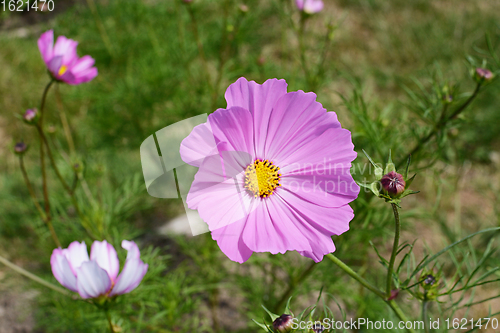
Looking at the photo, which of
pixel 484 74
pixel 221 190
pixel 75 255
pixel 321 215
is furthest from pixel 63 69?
pixel 484 74

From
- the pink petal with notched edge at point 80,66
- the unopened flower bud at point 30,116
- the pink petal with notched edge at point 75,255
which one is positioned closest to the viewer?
the pink petal with notched edge at point 75,255

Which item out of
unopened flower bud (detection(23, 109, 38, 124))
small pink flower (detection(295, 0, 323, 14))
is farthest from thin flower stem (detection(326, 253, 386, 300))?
small pink flower (detection(295, 0, 323, 14))

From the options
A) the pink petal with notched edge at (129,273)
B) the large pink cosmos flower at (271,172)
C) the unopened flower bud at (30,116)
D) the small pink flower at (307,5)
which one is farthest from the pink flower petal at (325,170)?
the small pink flower at (307,5)

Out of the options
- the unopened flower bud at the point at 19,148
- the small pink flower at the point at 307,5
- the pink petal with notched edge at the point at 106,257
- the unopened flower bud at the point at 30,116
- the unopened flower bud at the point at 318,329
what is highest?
the small pink flower at the point at 307,5

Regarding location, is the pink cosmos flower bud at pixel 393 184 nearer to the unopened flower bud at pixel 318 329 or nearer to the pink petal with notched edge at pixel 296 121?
the pink petal with notched edge at pixel 296 121

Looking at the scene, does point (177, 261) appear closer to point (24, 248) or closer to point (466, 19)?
point (24, 248)

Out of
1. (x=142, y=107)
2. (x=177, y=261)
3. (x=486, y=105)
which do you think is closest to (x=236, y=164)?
(x=177, y=261)

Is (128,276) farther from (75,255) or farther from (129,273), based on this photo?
(75,255)
